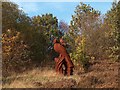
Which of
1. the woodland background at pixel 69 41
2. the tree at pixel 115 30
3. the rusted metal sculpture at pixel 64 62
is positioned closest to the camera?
the rusted metal sculpture at pixel 64 62

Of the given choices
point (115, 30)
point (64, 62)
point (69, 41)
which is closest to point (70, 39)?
point (69, 41)

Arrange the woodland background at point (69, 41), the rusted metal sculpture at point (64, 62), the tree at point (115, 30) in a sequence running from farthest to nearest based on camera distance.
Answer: the tree at point (115, 30)
the woodland background at point (69, 41)
the rusted metal sculpture at point (64, 62)

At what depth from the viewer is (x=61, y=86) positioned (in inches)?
445

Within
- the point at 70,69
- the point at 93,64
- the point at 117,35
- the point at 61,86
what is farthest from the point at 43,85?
the point at 117,35

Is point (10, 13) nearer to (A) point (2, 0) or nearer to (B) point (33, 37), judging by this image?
(A) point (2, 0)

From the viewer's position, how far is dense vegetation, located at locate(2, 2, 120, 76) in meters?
18.7

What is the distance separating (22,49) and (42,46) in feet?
19.0

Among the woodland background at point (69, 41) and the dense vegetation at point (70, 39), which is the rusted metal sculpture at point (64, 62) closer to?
the woodland background at point (69, 41)

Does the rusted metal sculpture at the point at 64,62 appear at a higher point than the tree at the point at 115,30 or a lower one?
lower

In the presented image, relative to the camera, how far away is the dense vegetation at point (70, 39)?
18734mm

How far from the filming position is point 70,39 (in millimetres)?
25031

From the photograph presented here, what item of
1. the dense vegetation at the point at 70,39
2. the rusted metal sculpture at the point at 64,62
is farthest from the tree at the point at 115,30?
the rusted metal sculpture at the point at 64,62

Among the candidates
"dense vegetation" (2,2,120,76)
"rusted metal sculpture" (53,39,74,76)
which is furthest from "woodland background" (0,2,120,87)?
"rusted metal sculpture" (53,39,74,76)

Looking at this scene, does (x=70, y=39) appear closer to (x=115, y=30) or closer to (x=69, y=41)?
(x=69, y=41)
